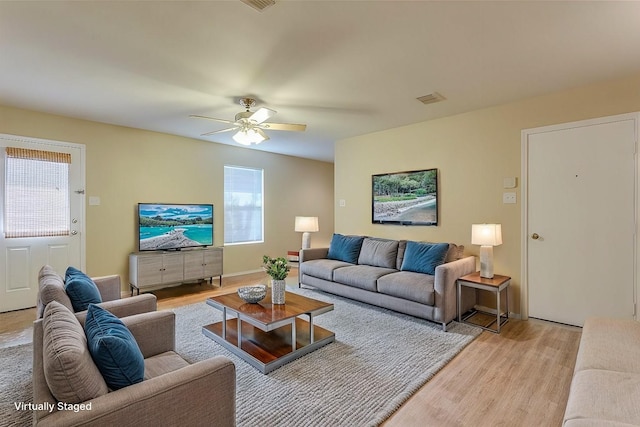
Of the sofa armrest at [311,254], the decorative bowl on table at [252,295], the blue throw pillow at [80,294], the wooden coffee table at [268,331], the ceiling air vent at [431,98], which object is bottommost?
the wooden coffee table at [268,331]

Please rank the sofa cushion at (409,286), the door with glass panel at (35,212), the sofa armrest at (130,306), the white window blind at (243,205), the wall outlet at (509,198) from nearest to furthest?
the sofa armrest at (130,306)
the sofa cushion at (409,286)
the wall outlet at (509,198)
the door with glass panel at (35,212)
the white window blind at (243,205)

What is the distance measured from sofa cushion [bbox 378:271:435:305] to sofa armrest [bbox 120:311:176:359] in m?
2.30

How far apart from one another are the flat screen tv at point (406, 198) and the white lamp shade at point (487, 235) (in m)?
0.81

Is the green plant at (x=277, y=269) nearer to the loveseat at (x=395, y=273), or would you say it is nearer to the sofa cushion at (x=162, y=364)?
the sofa cushion at (x=162, y=364)

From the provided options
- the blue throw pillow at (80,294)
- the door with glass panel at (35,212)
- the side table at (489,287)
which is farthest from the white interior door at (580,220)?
the door with glass panel at (35,212)

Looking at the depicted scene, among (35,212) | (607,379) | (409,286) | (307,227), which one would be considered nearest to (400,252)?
(409,286)

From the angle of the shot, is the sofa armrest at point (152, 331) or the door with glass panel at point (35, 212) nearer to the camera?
the sofa armrest at point (152, 331)

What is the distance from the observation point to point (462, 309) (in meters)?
3.45

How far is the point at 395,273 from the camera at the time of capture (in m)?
3.71

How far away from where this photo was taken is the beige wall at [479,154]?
3.07 metres

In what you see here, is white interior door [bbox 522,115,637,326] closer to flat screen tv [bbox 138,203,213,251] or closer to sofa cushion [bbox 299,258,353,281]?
sofa cushion [bbox 299,258,353,281]

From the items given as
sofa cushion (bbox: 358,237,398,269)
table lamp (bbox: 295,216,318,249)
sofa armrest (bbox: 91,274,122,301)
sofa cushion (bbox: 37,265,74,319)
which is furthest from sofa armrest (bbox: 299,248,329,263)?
sofa cushion (bbox: 37,265,74,319)

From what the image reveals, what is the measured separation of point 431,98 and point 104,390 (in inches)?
140

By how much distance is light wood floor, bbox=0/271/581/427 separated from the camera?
182 cm
